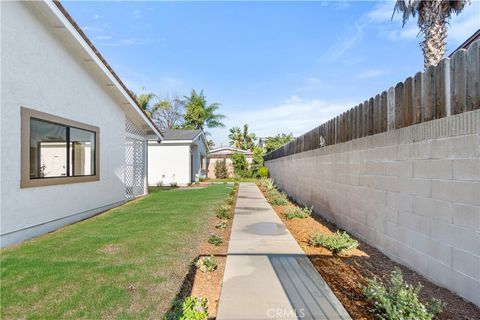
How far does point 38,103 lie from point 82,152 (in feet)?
6.78

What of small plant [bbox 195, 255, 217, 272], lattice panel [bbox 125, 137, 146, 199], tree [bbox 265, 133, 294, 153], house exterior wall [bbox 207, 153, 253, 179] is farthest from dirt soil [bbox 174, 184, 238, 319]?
tree [bbox 265, 133, 294, 153]

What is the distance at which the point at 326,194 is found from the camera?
7074 millimetres

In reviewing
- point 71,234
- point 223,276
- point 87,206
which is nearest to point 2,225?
point 71,234

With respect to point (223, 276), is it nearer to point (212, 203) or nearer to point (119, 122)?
point (212, 203)

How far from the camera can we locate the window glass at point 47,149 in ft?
18.5

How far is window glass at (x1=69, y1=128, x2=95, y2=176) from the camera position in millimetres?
7008

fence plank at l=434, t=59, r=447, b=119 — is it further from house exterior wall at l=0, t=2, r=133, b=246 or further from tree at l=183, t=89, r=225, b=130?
tree at l=183, t=89, r=225, b=130

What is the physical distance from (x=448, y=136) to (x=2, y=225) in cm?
687

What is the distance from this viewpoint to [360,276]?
352cm

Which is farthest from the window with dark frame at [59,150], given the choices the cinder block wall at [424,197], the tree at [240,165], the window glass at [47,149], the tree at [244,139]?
the tree at [244,139]

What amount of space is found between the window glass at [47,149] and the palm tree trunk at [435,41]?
11315mm

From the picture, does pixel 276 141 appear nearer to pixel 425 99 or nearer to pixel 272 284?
pixel 425 99

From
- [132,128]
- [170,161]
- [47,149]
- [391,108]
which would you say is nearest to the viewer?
[391,108]

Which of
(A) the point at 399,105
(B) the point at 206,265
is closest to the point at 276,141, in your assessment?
(A) the point at 399,105
